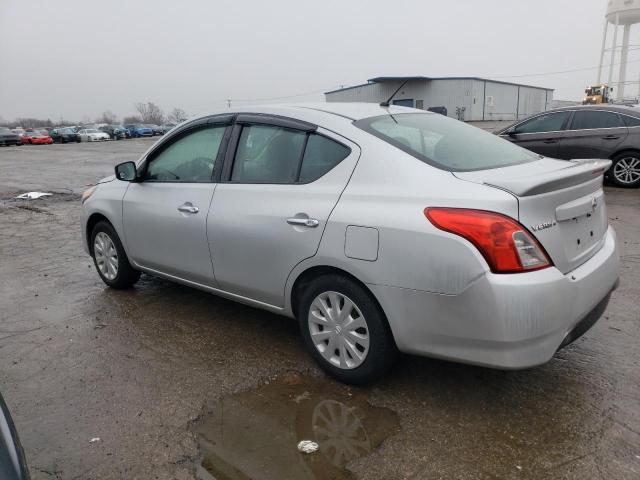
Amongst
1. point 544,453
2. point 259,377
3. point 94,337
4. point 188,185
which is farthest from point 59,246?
point 544,453

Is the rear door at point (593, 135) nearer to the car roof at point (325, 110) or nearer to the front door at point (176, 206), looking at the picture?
the car roof at point (325, 110)

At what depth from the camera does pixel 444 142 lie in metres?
3.18

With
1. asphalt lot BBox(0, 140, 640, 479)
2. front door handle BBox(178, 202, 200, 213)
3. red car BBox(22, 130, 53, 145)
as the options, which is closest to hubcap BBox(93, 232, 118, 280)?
asphalt lot BBox(0, 140, 640, 479)

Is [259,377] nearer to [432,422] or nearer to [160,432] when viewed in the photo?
[160,432]

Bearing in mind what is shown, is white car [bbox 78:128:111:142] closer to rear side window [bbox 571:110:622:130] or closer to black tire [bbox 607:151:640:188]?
rear side window [bbox 571:110:622:130]

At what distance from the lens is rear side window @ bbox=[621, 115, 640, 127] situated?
889 centimetres

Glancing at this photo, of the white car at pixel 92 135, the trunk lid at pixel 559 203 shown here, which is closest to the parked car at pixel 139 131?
the white car at pixel 92 135

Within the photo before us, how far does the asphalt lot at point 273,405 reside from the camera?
2.41 meters

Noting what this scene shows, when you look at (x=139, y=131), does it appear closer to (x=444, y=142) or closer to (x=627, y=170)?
(x=627, y=170)

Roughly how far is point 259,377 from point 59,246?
188 inches

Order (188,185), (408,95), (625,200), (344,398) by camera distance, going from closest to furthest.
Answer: (344,398), (188,185), (625,200), (408,95)

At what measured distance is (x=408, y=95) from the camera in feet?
158

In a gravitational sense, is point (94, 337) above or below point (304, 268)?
below

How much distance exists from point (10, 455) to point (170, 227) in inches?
97.7
